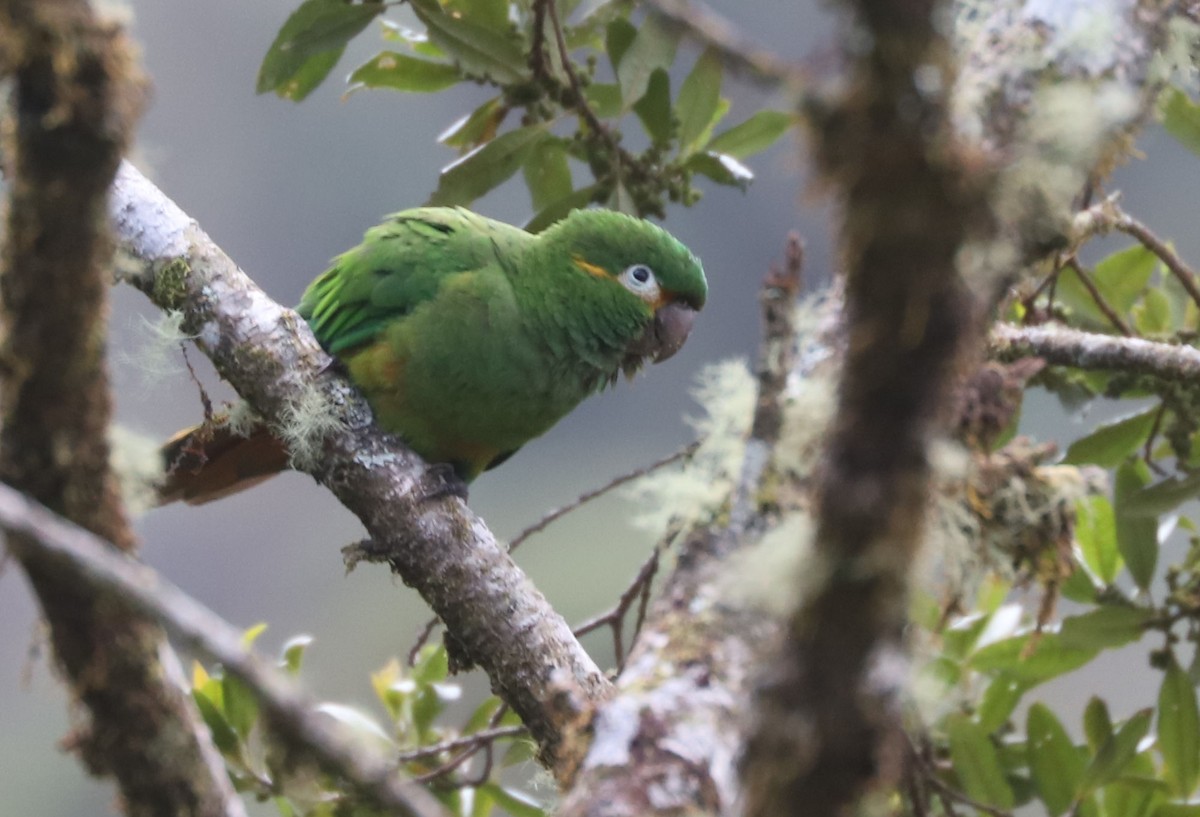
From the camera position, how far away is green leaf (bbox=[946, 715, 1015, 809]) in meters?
2.63

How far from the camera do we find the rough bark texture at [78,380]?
94cm

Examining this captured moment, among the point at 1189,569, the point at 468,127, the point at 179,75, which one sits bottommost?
the point at 1189,569

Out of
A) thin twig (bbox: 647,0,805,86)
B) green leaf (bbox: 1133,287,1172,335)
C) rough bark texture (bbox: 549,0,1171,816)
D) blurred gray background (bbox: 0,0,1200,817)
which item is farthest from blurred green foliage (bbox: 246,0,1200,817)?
blurred gray background (bbox: 0,0,1200,817)

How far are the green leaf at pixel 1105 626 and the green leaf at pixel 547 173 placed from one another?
1.71 metres

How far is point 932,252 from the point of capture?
0.73 meters

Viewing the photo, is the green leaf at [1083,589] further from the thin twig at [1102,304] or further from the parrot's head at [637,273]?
the parrot's head at [637,273]

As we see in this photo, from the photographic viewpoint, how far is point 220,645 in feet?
2.95

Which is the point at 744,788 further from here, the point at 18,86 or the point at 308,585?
the point at 308,585

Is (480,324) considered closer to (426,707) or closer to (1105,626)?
(426,707)

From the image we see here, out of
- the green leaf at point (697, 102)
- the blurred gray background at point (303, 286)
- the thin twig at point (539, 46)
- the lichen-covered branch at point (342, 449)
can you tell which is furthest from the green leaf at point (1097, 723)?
the blurred gray background at point (303, 286)

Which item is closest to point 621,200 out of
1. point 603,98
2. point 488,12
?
point 603,98

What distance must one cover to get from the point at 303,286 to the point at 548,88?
21.8 ft

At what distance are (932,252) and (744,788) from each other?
1.67 feet

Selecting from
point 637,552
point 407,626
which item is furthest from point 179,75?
point 637,552
